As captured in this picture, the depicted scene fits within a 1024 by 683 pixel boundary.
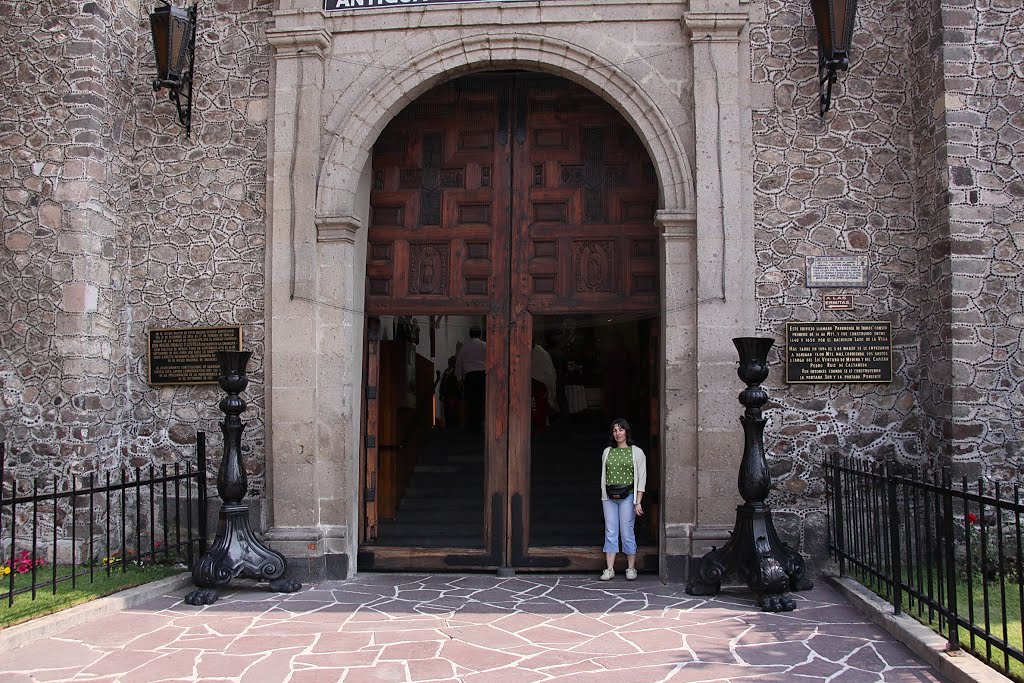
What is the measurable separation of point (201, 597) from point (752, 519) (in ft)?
12.7

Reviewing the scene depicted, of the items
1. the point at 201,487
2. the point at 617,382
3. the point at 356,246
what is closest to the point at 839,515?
the point at 356,246

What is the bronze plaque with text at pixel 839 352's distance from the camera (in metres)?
6.93

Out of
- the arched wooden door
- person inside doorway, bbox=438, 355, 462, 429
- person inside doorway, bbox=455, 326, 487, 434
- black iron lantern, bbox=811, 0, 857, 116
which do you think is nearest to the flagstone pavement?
the arched wooden door

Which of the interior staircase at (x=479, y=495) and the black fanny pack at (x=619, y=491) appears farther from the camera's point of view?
the interior staircase at (x=479, y=495)

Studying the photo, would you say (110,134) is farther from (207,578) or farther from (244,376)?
(207,578)

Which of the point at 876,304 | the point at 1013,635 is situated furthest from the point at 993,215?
the point at 1013,635

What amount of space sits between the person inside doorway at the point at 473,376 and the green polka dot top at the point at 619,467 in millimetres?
3695

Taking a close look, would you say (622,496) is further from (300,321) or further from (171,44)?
(171,44)

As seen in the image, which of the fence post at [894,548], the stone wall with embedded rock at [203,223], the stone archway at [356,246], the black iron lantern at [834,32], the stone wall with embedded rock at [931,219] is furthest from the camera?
the stone wall with embedded rock at [203,223]

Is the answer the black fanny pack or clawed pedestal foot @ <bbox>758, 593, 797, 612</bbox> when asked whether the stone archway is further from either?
clawed pedestal foot @ <bbox>758, 593, 797, 612</bbox>

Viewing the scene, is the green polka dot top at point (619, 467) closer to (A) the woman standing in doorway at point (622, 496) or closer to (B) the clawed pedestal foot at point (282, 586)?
A: (A) the woman standing in doorway at point (622, 496)

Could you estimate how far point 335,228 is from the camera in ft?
23.9

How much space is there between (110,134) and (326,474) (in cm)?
337

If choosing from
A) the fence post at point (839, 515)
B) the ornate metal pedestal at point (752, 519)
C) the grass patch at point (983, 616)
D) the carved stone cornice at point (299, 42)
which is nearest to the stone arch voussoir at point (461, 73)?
the carved stone cornice at point (299, 42)
